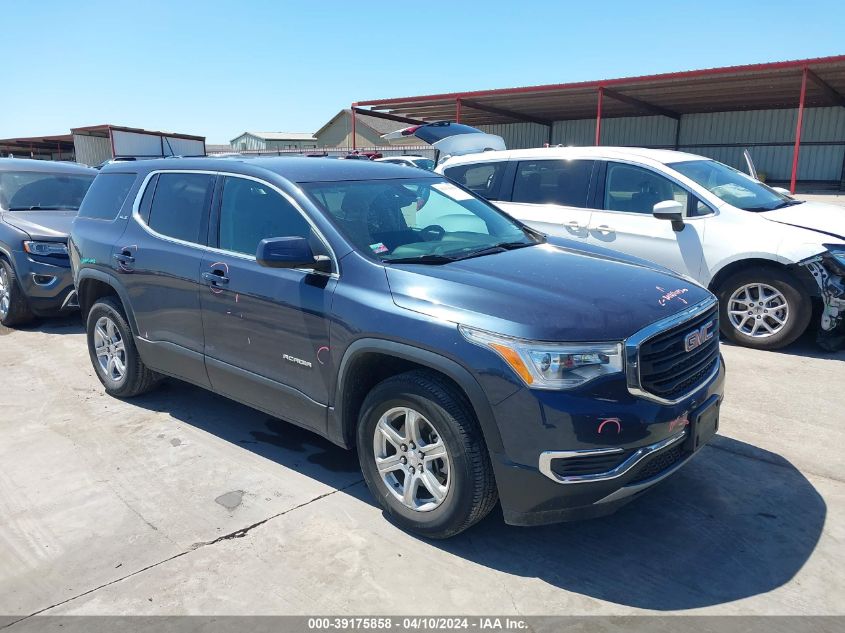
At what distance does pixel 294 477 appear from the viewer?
3971 mm

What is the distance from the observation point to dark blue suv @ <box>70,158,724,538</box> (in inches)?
110

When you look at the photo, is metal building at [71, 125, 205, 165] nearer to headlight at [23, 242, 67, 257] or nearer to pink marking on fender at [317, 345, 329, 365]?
headlight at [23, 242, 67, 257]

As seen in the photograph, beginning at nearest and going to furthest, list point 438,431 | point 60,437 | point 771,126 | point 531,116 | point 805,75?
point 438,431
point 60,437
point 805,75
point 771,126
point 531,116

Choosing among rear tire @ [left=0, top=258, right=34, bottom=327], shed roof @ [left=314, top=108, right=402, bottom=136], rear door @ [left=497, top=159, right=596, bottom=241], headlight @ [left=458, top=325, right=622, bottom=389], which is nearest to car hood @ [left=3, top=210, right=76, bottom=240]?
rear tire @ [left=0, top=258, right=34, bottom=327]

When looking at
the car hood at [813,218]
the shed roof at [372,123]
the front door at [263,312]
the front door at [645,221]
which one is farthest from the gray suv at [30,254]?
the shed roof at [372,123]

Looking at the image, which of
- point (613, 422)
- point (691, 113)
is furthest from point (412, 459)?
point (691, 113)

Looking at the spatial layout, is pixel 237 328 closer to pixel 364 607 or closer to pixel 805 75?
pixel 364 607

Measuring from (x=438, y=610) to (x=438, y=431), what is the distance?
75 centimetres

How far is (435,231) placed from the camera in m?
4.02

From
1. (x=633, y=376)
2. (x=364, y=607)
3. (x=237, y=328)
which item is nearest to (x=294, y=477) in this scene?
(x=237, y=328)

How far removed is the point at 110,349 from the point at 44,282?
2.76m

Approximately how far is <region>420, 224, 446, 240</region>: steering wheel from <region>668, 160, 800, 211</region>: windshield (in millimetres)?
3817

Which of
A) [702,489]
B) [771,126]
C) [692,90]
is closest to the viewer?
[702,489]

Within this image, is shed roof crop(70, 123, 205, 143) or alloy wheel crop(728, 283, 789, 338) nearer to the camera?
alloy wheel crop(728, 283, 789, 338)
